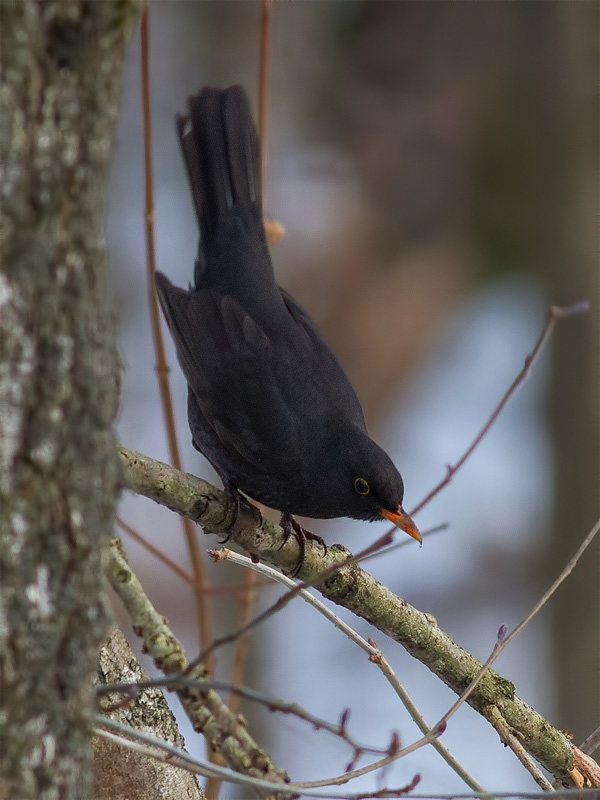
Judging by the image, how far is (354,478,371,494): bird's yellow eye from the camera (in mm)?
3711

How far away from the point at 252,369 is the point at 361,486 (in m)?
0.67

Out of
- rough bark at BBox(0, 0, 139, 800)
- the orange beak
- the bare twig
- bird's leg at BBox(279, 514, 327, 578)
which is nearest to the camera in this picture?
rough bark at BBox(0, 0, 139, 800)

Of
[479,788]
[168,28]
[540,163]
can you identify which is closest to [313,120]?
[168,28]

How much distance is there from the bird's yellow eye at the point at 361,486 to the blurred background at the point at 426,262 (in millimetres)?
3855

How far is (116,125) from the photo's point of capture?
1.49 m

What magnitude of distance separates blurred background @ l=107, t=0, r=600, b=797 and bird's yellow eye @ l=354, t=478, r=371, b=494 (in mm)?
3855

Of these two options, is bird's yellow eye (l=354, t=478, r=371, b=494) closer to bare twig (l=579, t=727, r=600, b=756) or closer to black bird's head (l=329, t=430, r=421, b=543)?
black bird's head (l=329, t=430, r=421, b=543)

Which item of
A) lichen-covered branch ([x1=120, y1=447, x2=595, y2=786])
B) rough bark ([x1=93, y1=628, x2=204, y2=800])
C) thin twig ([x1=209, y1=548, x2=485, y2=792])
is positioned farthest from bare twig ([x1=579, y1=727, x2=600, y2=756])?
rough bark ([x1=93, y1=628, x2=204, y2=800])

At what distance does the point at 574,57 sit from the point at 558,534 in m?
4.83

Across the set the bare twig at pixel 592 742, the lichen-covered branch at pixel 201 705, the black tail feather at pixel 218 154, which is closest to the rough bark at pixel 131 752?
the lichen-covered branch at pixel 201 705

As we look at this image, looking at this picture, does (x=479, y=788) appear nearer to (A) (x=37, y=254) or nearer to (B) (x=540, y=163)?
(A) (x=37, y=254)

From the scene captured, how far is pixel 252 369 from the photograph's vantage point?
398 centimetres

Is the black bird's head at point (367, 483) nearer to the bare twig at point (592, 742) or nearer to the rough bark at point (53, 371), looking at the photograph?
the bare twig at point (592, 742)

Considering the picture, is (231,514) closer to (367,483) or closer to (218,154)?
(367,483)
